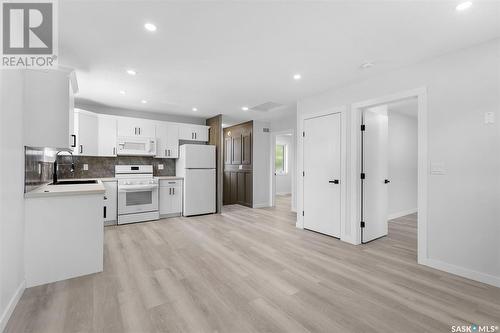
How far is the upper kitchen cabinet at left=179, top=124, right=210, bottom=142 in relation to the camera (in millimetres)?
5582

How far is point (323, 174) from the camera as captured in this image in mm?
3895

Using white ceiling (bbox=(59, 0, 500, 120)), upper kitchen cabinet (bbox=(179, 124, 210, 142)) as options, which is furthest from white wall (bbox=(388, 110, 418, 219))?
upper kitchen cabinet (bbox=(179, 124, 210, 142))

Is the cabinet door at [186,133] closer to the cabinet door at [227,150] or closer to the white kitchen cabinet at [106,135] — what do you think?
the white kitchen cabinet at [106,135]

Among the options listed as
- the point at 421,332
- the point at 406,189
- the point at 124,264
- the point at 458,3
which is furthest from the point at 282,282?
the point at 406,189

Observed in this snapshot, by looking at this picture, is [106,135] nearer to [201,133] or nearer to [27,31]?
[201,133]

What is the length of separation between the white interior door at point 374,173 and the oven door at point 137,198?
4086 millimetres

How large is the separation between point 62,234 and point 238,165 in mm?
4847

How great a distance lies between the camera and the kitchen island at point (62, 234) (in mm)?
2178

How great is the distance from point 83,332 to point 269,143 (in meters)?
5.74

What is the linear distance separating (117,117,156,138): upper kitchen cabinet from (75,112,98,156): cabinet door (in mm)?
456

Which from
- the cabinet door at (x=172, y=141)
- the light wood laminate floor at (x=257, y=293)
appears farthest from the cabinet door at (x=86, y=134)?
the light wood laminate floor at (x=257, y=293)

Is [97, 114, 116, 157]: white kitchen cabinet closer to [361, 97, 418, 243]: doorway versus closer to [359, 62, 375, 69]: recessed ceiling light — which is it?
[359, 62, 375, 69]: recessed ceiling light

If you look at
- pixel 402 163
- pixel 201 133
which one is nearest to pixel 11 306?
pixel 201 133

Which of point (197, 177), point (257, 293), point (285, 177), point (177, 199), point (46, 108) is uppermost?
point (46, 108)
